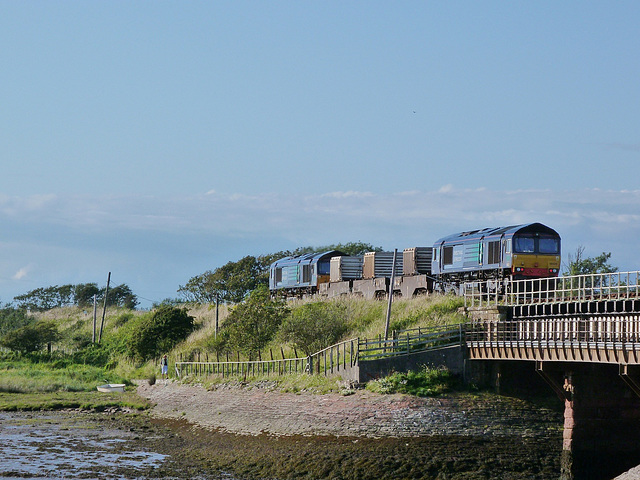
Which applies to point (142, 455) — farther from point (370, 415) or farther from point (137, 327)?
point (137, 327)

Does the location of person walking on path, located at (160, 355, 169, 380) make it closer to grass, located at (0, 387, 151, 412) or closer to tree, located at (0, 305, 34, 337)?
grass, located at (0, 387, 151, 412)

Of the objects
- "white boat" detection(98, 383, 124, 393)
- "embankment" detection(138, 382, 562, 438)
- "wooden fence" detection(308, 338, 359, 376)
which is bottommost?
"white boat" detection(98, 383, 124, 393)

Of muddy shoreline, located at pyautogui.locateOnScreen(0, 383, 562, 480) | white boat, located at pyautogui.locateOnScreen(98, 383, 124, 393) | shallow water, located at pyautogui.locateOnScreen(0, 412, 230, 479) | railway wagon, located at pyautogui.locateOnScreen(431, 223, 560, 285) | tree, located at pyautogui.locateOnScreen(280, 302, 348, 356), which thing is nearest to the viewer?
shallow water, located at pyautogui.locateOnScreen(0, 412, 230, 479)

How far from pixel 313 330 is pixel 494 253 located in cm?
1220

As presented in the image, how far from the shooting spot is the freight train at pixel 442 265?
178ft

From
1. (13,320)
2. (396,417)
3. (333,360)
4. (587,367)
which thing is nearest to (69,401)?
(333,360)

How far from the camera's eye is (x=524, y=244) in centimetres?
5438

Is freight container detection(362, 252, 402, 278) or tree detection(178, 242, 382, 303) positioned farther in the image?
tree detection(178, 242, 382, 303)

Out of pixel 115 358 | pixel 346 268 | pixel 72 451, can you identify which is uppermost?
pixel 346 268

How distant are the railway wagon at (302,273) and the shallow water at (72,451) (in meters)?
28.1

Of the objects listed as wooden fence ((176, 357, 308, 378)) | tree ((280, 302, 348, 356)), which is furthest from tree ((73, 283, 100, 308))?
tree ((280, 302, 348, 356))

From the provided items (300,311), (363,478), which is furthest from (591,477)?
(300,311)

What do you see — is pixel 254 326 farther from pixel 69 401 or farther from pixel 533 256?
pixel 533 256

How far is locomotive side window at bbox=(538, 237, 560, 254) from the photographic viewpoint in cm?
5475
